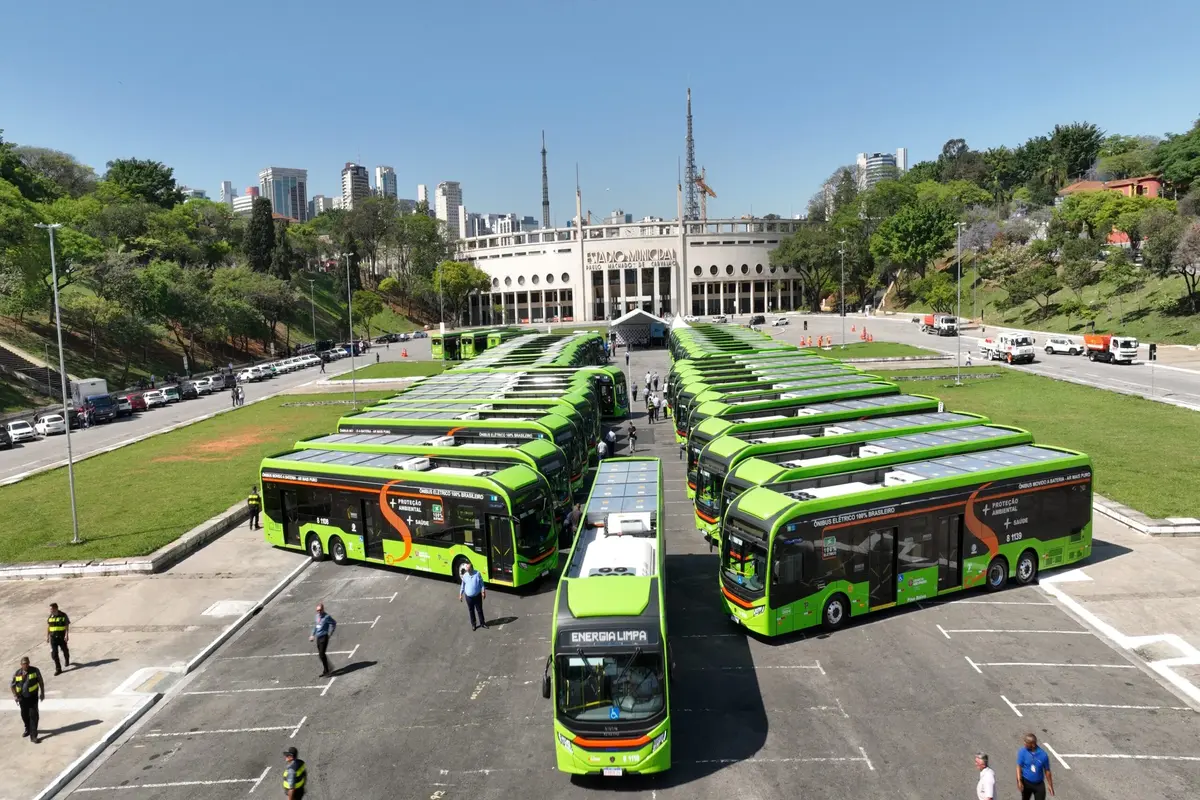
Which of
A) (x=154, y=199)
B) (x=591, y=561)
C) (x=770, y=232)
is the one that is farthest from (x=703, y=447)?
(x=770, y=232)

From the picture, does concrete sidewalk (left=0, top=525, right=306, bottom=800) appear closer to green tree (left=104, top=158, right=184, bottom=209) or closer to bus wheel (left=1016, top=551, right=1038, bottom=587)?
bus wheel (left=1016, top=551, right=1038, bottom=587)

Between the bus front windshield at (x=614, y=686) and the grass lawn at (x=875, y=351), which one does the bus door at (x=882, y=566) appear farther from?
the grass lawn at (x=875, y=351)

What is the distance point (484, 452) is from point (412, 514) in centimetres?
289

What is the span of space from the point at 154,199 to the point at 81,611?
11200cm

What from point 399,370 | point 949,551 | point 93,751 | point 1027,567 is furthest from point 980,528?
point 399,370

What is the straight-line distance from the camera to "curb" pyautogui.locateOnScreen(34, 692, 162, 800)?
1266 centimetres

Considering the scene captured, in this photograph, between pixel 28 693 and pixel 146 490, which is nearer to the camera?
pixel 28 693

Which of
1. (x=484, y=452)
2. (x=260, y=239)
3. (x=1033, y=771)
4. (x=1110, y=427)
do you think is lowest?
(x=1033, y=771)

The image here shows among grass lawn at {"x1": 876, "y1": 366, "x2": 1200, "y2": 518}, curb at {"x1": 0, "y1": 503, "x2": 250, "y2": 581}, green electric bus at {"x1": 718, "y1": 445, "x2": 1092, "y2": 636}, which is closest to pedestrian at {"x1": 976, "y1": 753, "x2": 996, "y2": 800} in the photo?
green electric bus at {"x1": 718, "y1": 445, "x2": 1092, "y2": 636}

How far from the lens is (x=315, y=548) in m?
23.8

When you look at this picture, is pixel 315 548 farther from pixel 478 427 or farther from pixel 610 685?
pixel 610 685

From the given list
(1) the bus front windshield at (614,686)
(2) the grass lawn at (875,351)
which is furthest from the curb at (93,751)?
(2) the grass lawn at (875,351)

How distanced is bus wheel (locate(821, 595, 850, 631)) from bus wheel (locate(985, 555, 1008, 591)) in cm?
444

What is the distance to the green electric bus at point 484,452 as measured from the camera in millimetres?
22109
